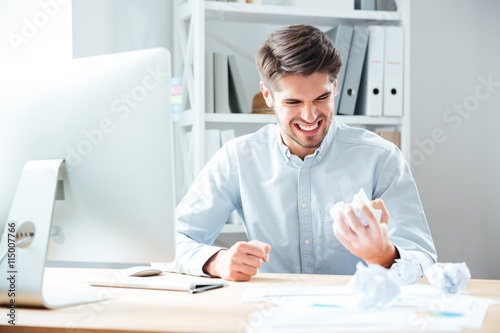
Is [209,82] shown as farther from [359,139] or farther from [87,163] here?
[87,163]

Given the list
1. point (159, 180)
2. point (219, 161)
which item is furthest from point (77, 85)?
point (219, 161)

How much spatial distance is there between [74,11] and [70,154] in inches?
60.4

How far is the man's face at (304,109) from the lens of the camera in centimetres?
154

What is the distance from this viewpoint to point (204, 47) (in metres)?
2.40

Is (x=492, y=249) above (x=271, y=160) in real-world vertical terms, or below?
below

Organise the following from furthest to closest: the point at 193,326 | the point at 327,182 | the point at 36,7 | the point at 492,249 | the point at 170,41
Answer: the point at 492,249 < the point at 170,41 < the point at 36,7 < the point at 327,182 < the point at 193,326

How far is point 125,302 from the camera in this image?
1.05 meters

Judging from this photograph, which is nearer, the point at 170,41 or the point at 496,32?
the point at 170,41

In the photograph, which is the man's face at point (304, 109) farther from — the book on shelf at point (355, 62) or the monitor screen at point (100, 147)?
the book on shelf at point (355, 62)

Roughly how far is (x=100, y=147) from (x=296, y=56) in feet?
2.28

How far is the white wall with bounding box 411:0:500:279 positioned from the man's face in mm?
1370

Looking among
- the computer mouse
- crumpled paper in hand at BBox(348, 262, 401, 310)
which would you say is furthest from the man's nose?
crumpled paper in hand at BBox(348, 262, 401, 310)

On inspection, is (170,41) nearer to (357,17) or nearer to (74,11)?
(74,11)

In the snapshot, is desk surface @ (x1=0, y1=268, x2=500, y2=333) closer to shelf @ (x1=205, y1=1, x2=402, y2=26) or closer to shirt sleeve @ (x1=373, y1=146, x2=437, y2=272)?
shirt sleeve @ (x1=373, y1=146, x2=437, y2=272)
